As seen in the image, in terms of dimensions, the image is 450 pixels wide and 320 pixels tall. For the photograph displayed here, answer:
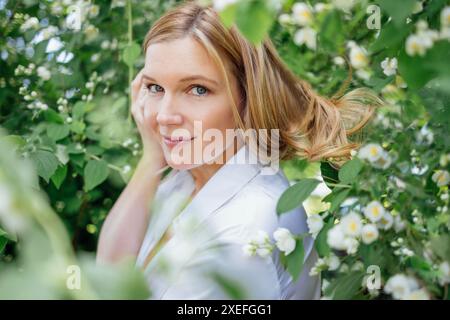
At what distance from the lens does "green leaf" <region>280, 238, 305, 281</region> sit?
924 mm

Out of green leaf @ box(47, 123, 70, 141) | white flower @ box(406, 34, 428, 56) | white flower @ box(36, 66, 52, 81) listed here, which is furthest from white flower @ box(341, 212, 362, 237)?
white flower @ box(36, 66, 52, 81)

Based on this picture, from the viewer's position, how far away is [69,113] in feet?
5.58

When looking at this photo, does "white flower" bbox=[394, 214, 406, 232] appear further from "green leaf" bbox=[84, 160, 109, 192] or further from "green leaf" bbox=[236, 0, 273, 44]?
"green leaf" bbox=[84, 160, 109, 192]

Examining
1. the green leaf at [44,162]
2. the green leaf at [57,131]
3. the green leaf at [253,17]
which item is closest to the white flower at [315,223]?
the green leaf at [253,17]

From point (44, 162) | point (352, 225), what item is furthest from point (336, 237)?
point (44, 162)

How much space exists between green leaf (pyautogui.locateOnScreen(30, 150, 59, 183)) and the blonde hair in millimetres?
333

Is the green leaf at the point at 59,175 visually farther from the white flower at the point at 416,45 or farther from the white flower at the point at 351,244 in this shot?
the white flower at the point at 416,45

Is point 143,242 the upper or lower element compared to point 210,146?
lower


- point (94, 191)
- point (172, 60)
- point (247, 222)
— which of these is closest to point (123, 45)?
point (94, 191)

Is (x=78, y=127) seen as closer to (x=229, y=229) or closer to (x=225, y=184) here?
(x=225, y=184)

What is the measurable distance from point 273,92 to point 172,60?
0.64ft

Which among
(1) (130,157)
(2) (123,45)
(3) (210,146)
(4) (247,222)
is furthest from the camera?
(2) (123,45)

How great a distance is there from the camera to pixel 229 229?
105 cm
